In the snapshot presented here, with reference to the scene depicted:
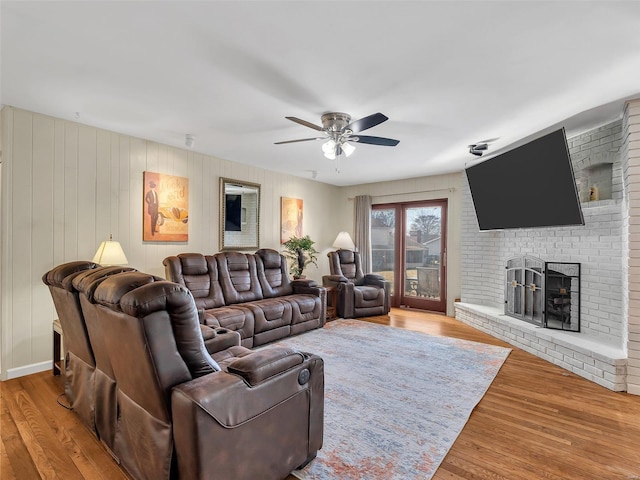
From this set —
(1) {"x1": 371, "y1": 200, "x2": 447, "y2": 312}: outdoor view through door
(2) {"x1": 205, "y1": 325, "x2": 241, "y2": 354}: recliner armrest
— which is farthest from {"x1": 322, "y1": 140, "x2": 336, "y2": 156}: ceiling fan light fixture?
(1) {"x1": 371, "y1": 200, "x2": 447, "y2": 312}: outdoor view through door

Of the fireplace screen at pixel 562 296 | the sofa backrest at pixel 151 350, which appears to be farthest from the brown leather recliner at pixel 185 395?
the fireplace screen at pixel 562 296

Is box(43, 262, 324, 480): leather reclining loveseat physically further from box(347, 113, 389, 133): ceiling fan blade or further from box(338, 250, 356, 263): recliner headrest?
box(338, 250, 356, 263): recliner headrest

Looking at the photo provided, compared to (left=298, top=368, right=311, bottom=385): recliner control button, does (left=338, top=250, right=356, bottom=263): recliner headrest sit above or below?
above

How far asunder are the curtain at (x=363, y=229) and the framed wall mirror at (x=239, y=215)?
7.50ft

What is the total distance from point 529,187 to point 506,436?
9.08 ft

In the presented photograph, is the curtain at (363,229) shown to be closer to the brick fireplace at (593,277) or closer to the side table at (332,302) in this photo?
the side table at (332,302)

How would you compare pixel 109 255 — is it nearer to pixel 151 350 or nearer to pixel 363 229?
pixel 151 350

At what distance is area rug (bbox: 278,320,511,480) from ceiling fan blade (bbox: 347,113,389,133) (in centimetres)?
223

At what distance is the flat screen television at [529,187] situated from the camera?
3.33 metres

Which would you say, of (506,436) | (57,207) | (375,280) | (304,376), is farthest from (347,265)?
(304,376)

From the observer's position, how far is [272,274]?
197 inches

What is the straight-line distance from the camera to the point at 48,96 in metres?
2.83

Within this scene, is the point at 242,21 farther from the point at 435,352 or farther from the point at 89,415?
the point at 435,352

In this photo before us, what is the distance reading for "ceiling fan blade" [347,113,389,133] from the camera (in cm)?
258
